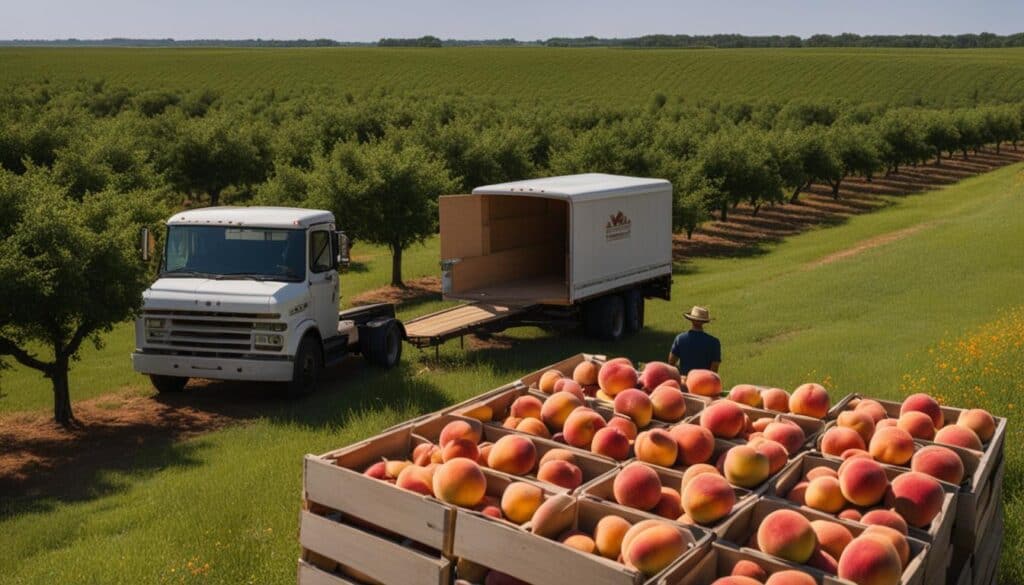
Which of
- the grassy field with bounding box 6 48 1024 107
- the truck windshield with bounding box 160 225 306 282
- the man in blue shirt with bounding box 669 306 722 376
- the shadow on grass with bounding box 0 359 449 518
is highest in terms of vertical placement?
the grassy field with bounding box 6 48 1024 107

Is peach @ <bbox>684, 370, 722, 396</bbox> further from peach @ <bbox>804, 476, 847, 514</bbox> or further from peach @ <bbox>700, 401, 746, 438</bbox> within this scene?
peach @ <bbox>804, 476, 847, 514</bbox>

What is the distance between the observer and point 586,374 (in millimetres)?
7352

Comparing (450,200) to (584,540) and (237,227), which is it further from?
(584,540)

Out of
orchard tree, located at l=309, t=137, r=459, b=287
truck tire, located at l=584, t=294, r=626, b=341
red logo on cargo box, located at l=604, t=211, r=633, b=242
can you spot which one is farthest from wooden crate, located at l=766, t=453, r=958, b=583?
orchard tree, located at l=309, t=137, r=459, b=287

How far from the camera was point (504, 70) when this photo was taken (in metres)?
142

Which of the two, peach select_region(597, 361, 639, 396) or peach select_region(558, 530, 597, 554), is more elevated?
peach select_region(597, 361, 639, 396)

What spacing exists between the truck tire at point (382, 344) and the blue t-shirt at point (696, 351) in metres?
7.48

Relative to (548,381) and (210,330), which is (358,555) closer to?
(548,381)

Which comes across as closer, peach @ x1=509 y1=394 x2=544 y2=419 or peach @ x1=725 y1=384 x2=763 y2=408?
peach @ x1=509 y1=394 x2=544 y2=419

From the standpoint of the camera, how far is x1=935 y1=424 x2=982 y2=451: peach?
611 centimetres

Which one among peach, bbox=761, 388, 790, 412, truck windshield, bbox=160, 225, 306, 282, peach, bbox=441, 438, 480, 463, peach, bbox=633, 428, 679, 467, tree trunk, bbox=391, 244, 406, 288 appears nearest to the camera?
peach, bbox=441, 438, 480, 463

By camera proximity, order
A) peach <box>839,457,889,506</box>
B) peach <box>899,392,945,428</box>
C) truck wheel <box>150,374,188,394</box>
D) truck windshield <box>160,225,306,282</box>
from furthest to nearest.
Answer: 1. truck wheel <box>150,374,188,394</box>
2. truck windshield <box>160,225,306,282</box>
3. peach <box>899,392,945,428</box>
4. peach <box>839,457,889,506</box>

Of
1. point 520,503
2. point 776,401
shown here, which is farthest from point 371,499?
point 776,401

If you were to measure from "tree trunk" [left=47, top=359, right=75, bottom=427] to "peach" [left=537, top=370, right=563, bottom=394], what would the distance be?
1002 centimetres
